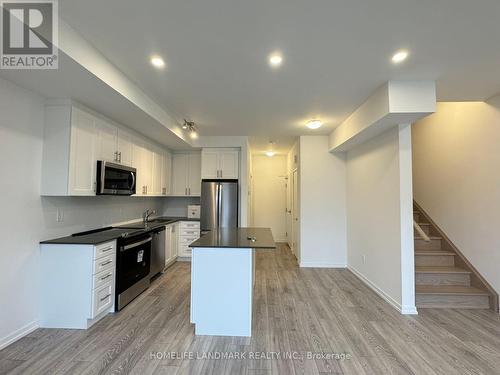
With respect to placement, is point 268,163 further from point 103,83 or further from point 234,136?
point 103,83

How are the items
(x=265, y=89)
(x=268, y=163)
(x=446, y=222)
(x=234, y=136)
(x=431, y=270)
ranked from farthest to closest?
(x=268, y=163) → (x=234, y=136) → (x=446, y=222) → (x=431, y=270) → (x=265, y=89)

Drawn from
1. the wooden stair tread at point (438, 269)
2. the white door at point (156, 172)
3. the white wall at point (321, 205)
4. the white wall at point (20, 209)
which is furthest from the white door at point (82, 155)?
the wooden stair tread at point (438, 269)

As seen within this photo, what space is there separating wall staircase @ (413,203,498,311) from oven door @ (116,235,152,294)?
3.81 m

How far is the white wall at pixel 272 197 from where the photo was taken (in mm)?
7680

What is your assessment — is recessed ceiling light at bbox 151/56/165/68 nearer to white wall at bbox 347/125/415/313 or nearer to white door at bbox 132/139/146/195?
white door at bbox 132/139/146/195

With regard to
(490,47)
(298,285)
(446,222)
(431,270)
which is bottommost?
(298,285)

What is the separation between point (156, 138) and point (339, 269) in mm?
4370

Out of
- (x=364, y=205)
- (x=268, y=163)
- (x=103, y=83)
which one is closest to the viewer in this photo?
(x=103, y=83)

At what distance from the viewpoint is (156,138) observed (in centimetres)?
463

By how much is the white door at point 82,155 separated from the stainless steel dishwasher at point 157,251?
4.33ft

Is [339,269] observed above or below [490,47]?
below

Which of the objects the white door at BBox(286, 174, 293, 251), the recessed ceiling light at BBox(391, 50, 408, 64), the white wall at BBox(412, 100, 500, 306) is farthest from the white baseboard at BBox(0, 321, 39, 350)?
the white wall at BBox(412, 100, 500, 306)

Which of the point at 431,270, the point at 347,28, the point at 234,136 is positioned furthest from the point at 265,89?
the point at 431,270

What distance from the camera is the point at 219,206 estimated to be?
16.9ft
